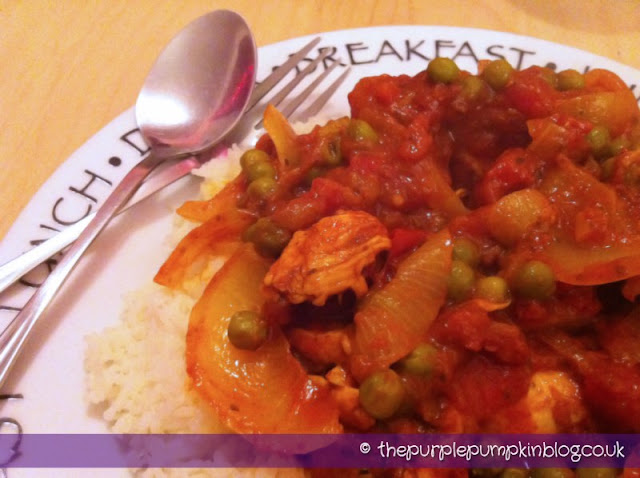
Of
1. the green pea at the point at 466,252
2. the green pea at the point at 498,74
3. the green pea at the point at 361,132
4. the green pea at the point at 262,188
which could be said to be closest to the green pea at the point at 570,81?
the green pea at the point at 498,74

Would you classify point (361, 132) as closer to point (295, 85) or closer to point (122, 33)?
point (295, 85)

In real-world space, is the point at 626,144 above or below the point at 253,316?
above

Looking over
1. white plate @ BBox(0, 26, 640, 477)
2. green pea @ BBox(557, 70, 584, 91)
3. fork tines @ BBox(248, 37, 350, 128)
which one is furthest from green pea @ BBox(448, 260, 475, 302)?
fork tines @ BBox(248, 37, 350, 128)

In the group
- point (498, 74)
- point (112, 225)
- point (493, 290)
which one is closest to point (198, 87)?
point (112, 225)

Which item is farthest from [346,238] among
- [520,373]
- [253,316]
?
[520,373]

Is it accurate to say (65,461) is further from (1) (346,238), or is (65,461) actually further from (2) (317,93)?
(2) (317,93)

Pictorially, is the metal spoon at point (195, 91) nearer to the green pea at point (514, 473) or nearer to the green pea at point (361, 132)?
the green pea at point (361, 132)

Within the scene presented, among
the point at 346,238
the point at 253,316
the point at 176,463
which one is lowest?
the point at 176,463
